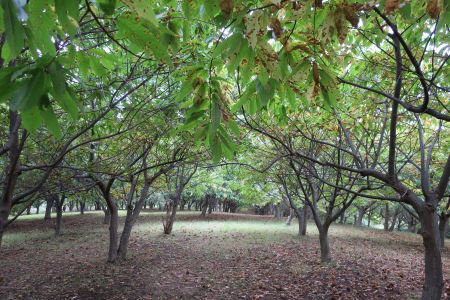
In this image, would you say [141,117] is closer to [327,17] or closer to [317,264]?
[327,17]

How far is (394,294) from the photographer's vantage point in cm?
750

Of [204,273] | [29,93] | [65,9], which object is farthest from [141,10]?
[204,273]

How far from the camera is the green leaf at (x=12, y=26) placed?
96 cm

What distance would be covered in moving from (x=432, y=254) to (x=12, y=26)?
A: 232 inches

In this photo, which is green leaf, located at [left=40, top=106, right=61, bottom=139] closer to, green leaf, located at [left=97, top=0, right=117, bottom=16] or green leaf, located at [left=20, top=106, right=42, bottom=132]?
green leaf, located at [left=20, top=106, right=42, bottom=132]

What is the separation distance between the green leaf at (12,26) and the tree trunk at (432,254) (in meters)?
5.53

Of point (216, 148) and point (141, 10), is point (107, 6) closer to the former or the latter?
point (141, 10)

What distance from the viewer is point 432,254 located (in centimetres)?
507

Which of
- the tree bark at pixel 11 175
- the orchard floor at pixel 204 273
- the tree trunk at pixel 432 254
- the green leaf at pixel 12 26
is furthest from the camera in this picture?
the orchard floor at pixel 204 273

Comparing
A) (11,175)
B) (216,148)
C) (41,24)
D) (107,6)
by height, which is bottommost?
(11,175)

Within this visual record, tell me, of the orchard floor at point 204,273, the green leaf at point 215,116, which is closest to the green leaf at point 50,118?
the green leaf at point 215,116

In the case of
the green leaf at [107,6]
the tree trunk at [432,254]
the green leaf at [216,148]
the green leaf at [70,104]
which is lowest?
the tree trunk at [432,254]

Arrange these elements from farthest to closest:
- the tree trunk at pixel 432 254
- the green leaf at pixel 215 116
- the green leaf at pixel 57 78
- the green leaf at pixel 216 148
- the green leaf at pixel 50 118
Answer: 1. the tree trunk at pixel 432 254
2. the green leaf at pixel 216 148
3. the green leaf at pixel 215 116
4. the green leaf at pixel 50 118
5. the green leaf at pixel 57 78

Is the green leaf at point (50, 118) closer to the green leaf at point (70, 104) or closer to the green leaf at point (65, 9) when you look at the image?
the green leaf at point (70, 104)
